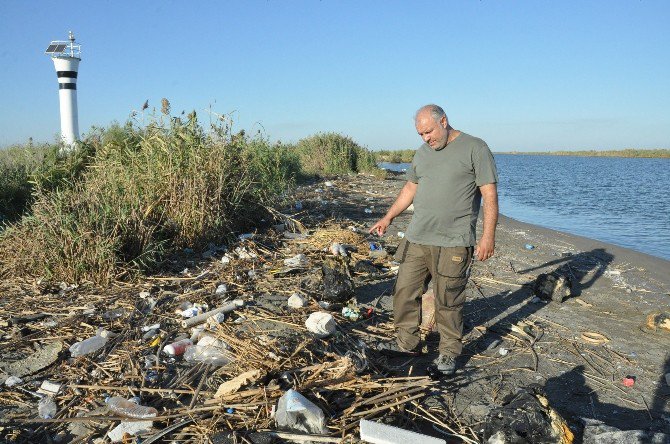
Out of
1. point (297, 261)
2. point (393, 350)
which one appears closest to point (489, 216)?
point (393, 350)

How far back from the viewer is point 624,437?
2.61 metres

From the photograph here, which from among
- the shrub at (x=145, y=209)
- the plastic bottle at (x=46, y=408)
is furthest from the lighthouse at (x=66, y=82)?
the plastic bottle at (x=46, y=408)

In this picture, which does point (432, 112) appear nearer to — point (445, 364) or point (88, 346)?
point (445, 364)

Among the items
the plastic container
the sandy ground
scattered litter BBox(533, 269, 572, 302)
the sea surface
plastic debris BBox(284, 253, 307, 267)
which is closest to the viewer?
the sandy ground

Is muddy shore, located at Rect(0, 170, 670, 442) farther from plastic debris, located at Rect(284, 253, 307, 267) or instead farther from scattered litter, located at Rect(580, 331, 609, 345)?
plastic debris, located at Rect(284, 253, 307, 267)

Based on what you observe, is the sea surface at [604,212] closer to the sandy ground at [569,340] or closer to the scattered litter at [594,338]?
the sandy ground at [569,340]

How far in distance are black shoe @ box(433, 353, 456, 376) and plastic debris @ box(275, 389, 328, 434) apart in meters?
1.20

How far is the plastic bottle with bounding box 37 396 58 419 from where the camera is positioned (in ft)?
9.83

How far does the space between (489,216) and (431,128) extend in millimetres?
738

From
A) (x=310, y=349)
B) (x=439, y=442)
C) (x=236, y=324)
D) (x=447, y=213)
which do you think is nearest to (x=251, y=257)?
(x=236, y=324)

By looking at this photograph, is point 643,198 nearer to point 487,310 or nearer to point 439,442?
point 487,310

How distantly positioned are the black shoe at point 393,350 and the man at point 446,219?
0.33 meters

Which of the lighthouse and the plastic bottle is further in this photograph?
the lighthouse

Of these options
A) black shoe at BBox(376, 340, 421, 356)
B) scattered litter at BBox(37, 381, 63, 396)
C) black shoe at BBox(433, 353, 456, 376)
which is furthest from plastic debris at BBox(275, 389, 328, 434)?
scattered litter at BBox(37, 381, 63, 396)
